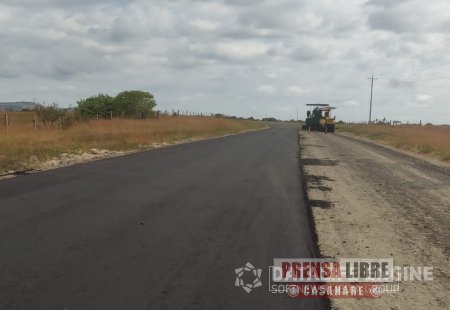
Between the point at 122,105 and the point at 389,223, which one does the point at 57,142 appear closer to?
the point at 389,223

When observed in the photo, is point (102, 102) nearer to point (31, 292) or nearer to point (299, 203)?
point (299, 203)

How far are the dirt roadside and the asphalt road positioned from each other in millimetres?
424

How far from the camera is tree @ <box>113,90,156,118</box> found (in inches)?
2279

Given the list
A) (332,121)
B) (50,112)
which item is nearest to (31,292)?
(50,112)

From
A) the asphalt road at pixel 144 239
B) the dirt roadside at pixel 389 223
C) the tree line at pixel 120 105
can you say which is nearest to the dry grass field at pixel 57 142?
A: the asphalt road at pixel 144 239

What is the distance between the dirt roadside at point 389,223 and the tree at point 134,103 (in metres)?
44.4

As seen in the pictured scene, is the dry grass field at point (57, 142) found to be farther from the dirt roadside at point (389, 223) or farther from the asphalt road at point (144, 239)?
the dirt roadside at point (389, 223)

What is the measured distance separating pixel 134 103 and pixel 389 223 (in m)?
53.4

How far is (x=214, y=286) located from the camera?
4996 millimetres

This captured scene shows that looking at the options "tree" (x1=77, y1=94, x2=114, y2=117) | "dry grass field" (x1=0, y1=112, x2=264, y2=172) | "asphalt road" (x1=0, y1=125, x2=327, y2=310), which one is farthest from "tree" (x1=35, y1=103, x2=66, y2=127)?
"asphalt road" (x1=0, y1=125, x2=327, y2=310)

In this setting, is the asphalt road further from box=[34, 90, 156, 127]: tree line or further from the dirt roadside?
box=[34, 90, 156, 127]: tree line

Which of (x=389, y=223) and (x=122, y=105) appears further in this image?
(x=122, y=105)

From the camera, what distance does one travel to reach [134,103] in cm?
5947

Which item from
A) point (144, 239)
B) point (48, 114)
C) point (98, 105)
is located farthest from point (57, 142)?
point (98, 105)
